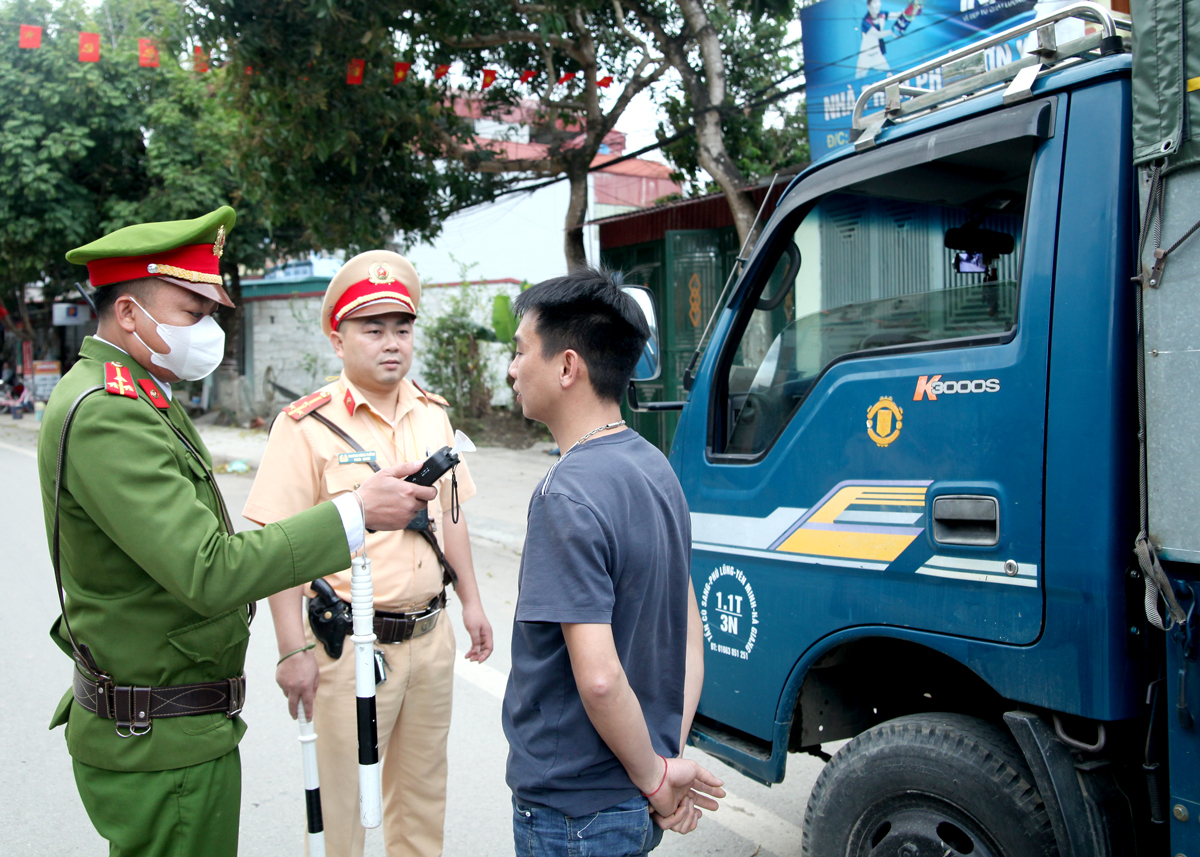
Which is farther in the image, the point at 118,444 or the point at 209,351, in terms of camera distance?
the point at 209,351

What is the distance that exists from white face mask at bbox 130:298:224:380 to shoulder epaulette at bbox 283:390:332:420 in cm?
45

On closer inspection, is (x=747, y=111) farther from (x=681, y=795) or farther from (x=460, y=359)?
(x=681, y=795)

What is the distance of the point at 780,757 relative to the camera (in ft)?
8.30

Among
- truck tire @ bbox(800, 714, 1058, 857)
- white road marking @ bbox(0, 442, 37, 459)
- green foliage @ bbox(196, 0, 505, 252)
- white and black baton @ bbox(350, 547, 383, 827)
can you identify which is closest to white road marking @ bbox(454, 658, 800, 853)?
truck tire @ bbox(800, 714, 1058, 857)

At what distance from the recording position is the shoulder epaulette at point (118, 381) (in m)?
1.79

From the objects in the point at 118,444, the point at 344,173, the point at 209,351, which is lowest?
the point at 118,444

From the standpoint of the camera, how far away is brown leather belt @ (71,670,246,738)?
1.86 m

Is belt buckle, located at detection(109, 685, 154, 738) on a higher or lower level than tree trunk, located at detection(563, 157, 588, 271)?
lower

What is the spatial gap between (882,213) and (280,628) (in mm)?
2008

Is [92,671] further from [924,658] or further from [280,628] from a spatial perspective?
[924,658]

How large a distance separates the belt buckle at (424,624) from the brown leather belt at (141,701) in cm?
67

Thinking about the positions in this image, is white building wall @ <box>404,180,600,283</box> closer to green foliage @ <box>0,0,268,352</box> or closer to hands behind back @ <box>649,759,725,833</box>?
green foliage @ <box>0,0,268,352</box>

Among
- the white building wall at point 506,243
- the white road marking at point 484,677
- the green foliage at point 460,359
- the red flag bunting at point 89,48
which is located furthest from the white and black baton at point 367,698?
the white building wall at point 506,243

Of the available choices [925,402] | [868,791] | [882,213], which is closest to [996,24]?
[882,213]
